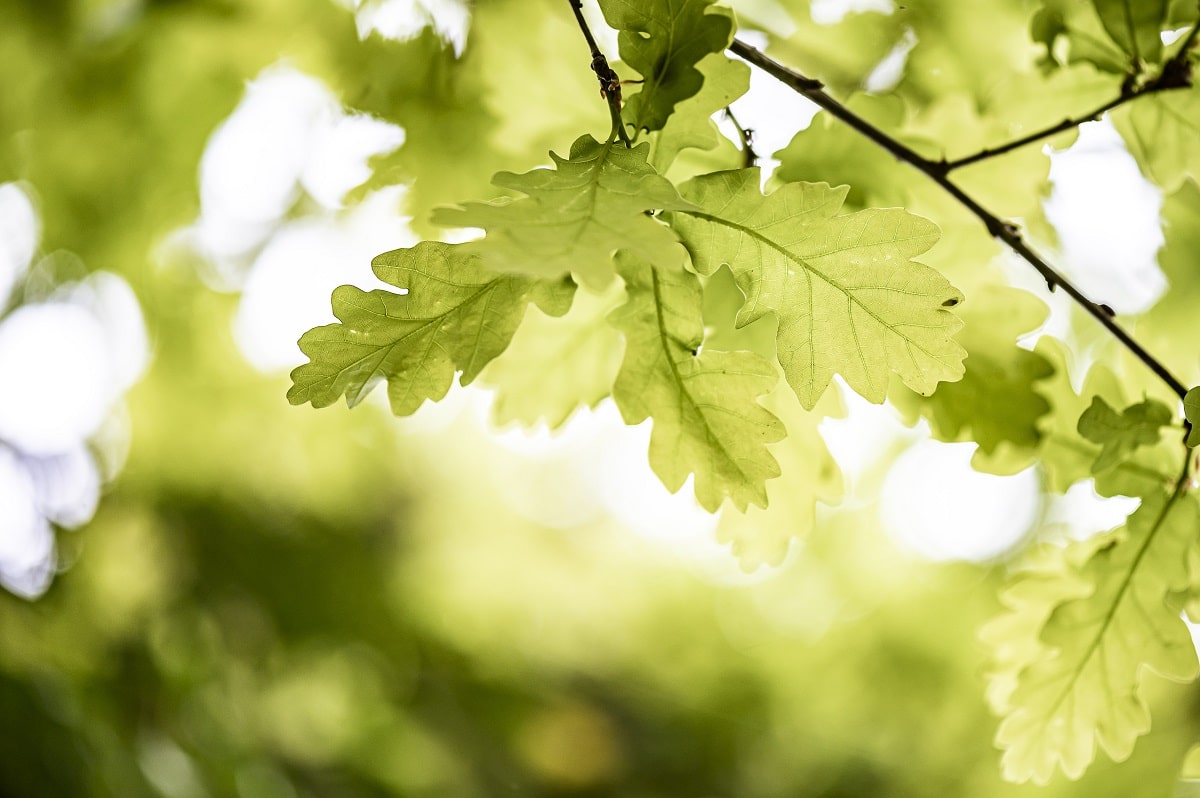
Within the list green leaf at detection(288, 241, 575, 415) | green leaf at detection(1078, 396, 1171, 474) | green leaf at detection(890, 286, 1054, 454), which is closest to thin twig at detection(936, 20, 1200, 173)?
green leaf at detection(890, 286, 1054, 454)

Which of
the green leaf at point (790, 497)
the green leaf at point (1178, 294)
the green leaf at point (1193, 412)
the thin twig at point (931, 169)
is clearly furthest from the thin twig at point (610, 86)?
the green leaf at point (1178, 294)

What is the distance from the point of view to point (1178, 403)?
0.85 m

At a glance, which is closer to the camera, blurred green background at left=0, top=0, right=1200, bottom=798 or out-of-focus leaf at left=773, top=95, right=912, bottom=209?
out-of-focus leaf at left=773, top=95, right=912, bottom=209

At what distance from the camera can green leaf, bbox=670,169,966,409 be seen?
561 mm

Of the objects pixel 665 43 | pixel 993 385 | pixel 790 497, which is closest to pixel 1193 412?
pixel 993 385

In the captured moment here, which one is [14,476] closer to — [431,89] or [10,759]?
[10,759]

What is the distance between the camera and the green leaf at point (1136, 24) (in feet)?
2.56

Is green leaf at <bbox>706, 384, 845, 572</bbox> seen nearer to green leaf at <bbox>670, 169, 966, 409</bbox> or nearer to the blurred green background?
green leaf at <bbox>670, 169, 966, 409</bbox>

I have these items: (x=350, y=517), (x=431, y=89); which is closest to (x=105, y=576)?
(x=350, y=517)

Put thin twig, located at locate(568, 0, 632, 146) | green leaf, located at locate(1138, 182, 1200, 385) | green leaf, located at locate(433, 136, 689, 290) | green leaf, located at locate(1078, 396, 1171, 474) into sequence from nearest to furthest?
green leaf, located at locate(433, 136, 689, 290) → thin twig, located at locate(568, 0, 632, 146) → green leaf, located at locate(1078, 396, 1171, 474) → green leaf, located at locate(1138, 182, 1200, 385)

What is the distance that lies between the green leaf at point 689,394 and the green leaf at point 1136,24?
1.76ft

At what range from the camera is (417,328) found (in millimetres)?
597

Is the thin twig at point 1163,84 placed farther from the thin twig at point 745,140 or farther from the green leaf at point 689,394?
the green leaf at point 689,394

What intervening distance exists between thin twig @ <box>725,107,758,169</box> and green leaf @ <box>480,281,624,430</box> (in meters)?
0.17
